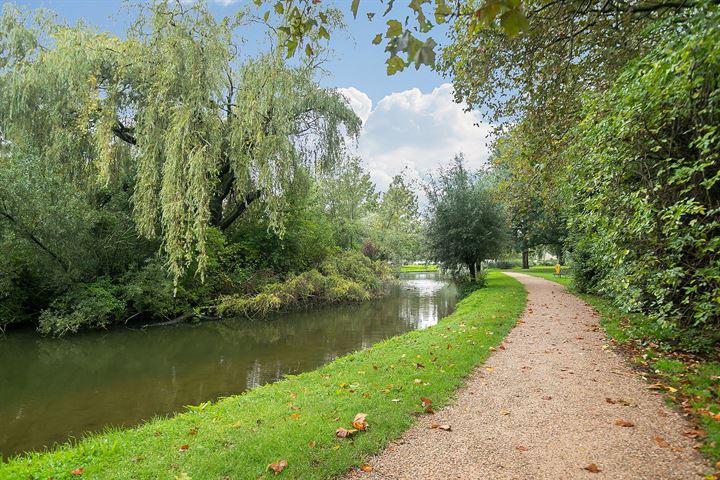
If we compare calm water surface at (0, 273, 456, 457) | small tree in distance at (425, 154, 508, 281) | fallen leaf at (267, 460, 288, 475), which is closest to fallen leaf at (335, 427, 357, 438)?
fallen leaf at (267, 460, 288, 475)

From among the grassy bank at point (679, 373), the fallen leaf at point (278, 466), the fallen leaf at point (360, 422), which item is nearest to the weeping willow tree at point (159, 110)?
the fallen leaf at point (360, 422)

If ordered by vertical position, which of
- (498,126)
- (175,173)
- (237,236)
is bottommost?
(237,236)

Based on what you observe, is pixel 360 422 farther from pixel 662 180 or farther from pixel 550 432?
pixel 662 180

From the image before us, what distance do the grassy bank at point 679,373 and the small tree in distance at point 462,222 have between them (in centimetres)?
1140

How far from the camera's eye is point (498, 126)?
10570mm

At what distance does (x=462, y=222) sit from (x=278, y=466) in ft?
57.6

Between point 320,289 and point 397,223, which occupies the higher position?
point 397,223

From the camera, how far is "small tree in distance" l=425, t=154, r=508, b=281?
19469 mm

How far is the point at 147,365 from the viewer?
30.7 ft

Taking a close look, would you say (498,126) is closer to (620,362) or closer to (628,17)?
(628,17)

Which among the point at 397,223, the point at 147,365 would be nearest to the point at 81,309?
the point at 147,365

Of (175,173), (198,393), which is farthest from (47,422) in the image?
(175,173)

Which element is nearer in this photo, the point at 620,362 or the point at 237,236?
the point at 620,362

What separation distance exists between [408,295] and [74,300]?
15.7 meters
